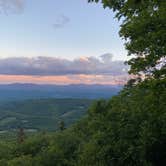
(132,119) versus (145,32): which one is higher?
(145,32)

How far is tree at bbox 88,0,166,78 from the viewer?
17.5m

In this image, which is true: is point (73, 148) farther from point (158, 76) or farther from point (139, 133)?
point (158, 76)

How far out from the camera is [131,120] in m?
45.4

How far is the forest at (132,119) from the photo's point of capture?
59.5 ft

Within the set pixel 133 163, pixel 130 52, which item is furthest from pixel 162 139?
pixel 130 52

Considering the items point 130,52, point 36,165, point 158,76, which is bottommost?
point 36,165

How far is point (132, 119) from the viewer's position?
1774 inches

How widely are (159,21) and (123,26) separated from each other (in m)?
2.82

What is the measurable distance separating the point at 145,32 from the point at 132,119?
89.7 feet

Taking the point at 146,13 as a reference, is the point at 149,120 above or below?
below

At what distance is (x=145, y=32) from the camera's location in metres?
18.6

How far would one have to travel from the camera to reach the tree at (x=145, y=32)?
57.5ft

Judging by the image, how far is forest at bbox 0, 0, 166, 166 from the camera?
1814 centimetres

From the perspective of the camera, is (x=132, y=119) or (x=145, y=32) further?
(x=132, y=119)
